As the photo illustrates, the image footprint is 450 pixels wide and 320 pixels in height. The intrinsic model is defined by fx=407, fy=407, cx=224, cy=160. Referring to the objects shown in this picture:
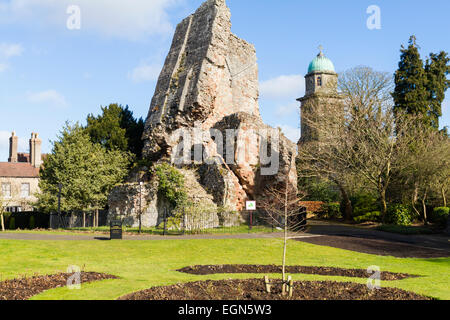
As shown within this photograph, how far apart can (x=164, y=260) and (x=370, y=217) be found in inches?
887

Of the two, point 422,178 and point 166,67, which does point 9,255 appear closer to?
point 166,67

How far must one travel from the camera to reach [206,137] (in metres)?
30.2

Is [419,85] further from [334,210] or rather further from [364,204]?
[334,210]

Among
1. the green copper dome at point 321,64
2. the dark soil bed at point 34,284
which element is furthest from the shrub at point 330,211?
the green copper dome at point 321,64

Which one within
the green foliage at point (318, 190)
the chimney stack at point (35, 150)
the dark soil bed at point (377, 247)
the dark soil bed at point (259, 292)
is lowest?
the dark soil bed at point (377, 247)

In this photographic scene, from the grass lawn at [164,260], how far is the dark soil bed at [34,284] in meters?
0.42

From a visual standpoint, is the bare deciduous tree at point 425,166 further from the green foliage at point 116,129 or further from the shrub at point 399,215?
the green foliage at point 116,129

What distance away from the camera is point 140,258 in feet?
51.6

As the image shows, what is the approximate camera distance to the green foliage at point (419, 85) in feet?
113

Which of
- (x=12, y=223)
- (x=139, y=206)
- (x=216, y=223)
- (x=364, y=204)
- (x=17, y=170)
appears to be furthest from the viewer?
(x=17, y=170)

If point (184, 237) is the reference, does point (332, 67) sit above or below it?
above

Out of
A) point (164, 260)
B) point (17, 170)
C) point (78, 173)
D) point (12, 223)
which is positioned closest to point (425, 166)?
point (164, 260)
